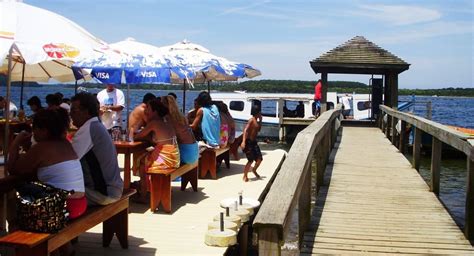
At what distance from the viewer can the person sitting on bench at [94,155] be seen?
16.0ft

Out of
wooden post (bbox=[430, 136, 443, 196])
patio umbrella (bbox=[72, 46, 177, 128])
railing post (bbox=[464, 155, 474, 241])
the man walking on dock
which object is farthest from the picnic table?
the man walking on dock

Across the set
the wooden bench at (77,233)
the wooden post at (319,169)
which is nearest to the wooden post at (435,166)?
the wooden post at (319,169)

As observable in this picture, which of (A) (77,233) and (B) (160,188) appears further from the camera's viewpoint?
(B) (160,188)

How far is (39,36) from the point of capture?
17.1 ft

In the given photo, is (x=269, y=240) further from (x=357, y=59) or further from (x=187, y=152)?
(x=357, y=59)

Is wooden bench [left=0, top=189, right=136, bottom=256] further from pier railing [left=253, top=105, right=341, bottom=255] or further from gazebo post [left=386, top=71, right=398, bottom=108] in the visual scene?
gazebo post [left=386, top=71, right=398, bottom=108]

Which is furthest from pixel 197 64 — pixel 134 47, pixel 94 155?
pixel 94 155

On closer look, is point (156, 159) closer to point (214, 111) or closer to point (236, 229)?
point (236, 229)

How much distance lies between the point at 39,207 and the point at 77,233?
0.53 meters

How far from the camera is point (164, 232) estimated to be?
629cm

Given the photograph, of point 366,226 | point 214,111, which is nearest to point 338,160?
point 214,111

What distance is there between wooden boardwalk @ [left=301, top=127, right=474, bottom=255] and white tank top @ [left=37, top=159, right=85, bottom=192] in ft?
7.51

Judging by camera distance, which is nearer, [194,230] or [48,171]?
[48,171]

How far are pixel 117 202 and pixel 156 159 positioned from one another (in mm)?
2019
